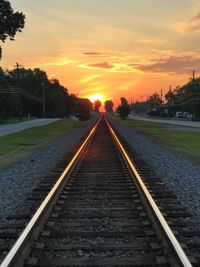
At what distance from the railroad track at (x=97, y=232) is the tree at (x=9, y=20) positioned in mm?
34490

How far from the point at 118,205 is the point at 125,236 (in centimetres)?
256

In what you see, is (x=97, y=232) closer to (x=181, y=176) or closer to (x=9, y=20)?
(x=181, y=176)

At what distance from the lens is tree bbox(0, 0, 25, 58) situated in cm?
4412

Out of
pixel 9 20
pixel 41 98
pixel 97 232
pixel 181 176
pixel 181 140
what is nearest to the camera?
pixel 97 232

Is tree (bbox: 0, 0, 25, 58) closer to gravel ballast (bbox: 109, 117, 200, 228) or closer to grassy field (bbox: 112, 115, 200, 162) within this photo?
grassy field (bbox: 112, 115, 200, 162)

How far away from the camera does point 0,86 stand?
85.6 metres

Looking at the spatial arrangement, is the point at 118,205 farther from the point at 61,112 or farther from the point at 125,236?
the point at 61,112

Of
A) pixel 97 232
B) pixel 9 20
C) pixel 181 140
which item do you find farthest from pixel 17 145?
pixel 97 232

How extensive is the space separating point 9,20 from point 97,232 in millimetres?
39499

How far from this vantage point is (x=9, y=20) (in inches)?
1742

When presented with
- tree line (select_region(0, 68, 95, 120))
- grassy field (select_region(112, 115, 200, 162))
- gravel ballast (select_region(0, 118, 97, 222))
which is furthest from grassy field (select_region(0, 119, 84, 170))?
tree line (select_region(0, 68, 95, 120))

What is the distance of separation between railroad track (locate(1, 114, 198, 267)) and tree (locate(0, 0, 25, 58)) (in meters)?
34.5

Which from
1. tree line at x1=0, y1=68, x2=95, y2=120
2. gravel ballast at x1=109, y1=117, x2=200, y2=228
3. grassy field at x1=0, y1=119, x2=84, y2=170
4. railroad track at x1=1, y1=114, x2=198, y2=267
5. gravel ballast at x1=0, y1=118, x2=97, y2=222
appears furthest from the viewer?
tree line at x1=0, y1=68, x2=95, y2=120

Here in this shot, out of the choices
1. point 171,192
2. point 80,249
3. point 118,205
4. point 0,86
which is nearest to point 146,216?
point 118,205
